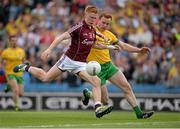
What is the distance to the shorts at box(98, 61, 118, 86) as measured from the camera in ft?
59.4

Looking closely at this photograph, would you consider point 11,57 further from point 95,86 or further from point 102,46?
point 95,86

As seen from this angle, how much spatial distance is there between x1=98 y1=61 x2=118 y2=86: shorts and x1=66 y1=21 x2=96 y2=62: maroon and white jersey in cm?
117

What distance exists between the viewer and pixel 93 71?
16.6m

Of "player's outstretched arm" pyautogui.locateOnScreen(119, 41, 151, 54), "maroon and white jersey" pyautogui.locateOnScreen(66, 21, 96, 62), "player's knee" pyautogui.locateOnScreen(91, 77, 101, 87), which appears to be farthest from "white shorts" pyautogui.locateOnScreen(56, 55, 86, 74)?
"player's outstretched arm" pyautogui.locateOnScreen(119, 41, 151, 54)

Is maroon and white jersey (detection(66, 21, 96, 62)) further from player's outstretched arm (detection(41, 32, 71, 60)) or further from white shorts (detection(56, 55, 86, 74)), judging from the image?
player's outstretched arm (detection(41, 32, 71, 60))

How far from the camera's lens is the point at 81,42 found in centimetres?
1695

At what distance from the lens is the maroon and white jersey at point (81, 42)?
1686 cm

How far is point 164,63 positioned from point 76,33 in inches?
412

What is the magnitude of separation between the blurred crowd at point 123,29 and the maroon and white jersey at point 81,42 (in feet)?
31.2

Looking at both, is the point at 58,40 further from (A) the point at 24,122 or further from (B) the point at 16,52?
(B) the point at 16,52

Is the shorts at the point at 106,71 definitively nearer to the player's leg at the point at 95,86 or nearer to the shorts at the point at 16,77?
the player's leg at the point at 95,86

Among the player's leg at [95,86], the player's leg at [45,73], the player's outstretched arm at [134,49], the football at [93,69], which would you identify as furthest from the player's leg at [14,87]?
the football at [93,69]

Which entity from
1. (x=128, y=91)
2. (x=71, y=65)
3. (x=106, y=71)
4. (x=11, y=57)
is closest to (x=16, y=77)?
(x=11, y=57)

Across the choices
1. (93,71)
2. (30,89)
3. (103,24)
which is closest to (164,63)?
(30,89)
